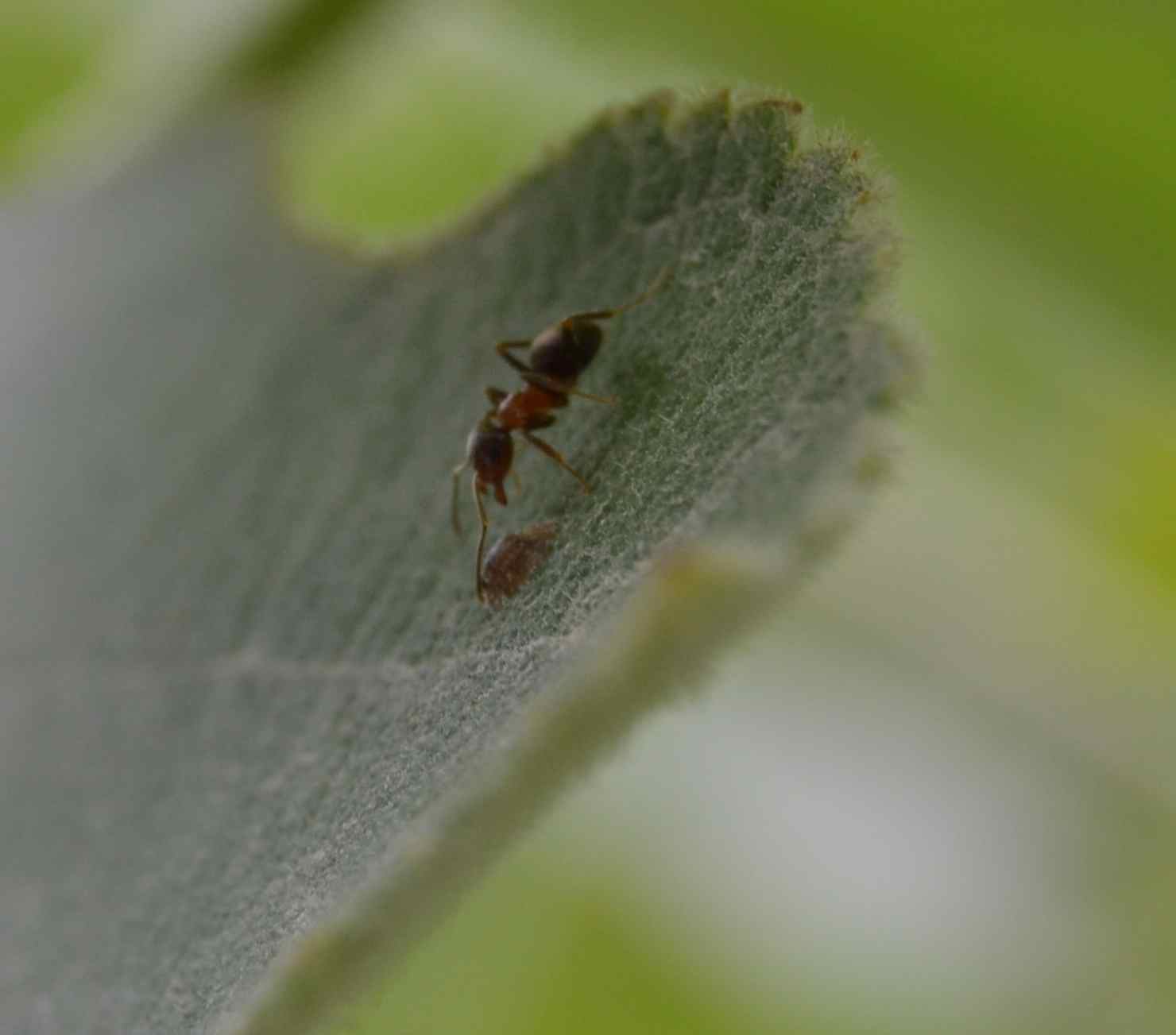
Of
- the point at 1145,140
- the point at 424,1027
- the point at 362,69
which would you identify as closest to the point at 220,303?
the point at 362,69

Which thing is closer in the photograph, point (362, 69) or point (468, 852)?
point (468, 852)

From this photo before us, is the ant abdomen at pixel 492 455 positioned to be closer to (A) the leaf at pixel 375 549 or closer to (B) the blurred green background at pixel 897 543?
(A) the leaf at pixel 375 549

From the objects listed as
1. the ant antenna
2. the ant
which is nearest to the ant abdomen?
the ant

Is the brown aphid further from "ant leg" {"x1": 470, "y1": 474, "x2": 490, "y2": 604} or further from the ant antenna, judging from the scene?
the ant antenna

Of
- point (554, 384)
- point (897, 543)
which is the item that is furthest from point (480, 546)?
point (897, 543)

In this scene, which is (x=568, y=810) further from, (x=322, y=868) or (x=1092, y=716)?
(x=322, y=868)

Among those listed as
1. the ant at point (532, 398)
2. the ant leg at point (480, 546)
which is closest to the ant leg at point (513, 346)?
the ant at point (532, 398)
